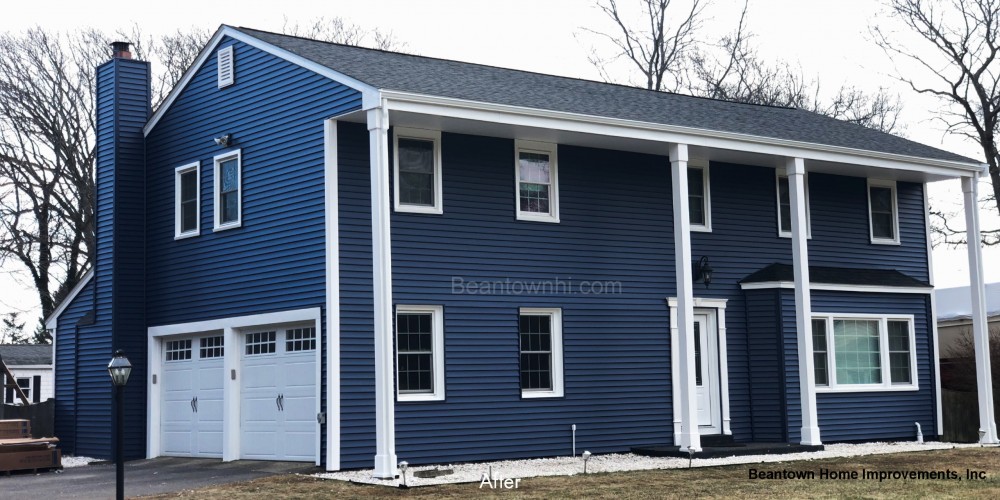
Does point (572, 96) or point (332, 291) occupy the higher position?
point (572, 96)

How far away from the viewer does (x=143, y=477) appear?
56.6 feet

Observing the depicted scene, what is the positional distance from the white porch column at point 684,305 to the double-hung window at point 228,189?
666cm

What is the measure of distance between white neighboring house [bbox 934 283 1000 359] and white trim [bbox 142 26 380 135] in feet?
54.4

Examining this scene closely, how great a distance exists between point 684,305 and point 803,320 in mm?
2463

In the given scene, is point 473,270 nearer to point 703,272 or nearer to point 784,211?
point 703,272

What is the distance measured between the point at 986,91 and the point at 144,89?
2267 centimetres

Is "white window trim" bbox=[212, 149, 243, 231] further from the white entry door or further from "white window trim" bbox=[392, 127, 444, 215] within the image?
the white entry door

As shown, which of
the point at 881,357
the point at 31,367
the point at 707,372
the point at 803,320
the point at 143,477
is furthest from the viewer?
the point at 31,367

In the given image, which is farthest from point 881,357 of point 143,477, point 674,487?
point 143,477

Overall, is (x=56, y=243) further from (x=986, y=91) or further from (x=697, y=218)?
(x=986, y=91)

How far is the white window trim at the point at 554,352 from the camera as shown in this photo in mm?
18828

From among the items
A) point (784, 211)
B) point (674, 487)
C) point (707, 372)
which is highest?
point (784, 211)

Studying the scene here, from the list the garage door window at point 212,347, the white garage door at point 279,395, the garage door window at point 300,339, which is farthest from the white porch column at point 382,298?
the garage door window at point 212,347

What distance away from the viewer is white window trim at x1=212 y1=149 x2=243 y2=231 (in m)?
→ 19.1
